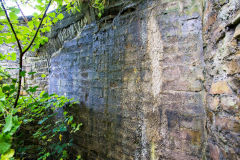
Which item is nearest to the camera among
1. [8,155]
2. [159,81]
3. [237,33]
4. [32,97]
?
[237,33]

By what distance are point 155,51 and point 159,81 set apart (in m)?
0.31

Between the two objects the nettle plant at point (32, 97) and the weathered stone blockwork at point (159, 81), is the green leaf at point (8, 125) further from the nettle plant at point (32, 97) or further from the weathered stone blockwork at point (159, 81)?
the weathered stone blockwork at point (159, 81)

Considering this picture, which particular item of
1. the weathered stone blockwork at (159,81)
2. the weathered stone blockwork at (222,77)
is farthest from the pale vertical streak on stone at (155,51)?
the weathered stone blockwork at (222,77)

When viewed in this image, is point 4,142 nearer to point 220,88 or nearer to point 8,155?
point 8,155

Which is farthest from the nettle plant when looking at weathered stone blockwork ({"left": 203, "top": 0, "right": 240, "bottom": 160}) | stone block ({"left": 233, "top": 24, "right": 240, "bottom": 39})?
stone block ({"left": 233, "top": 24, "right": 240, "bottom": 39})

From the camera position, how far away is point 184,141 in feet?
3.74

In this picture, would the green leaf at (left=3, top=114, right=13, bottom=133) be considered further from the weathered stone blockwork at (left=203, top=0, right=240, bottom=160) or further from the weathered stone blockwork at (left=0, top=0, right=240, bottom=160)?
the weathered stone blockwork at (left=203, top=0, right=240, bottom=160)

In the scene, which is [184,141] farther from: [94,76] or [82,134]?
[82,134]

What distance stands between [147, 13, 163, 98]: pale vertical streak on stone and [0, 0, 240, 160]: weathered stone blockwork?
1 centimetres

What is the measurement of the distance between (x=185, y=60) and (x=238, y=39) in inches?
18.0

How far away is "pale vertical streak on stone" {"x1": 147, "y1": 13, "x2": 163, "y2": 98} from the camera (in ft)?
4.26

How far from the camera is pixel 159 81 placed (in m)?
1.29

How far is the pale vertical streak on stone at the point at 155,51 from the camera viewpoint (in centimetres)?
130

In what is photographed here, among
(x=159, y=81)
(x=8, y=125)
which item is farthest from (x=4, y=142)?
(x=159, y=81)
